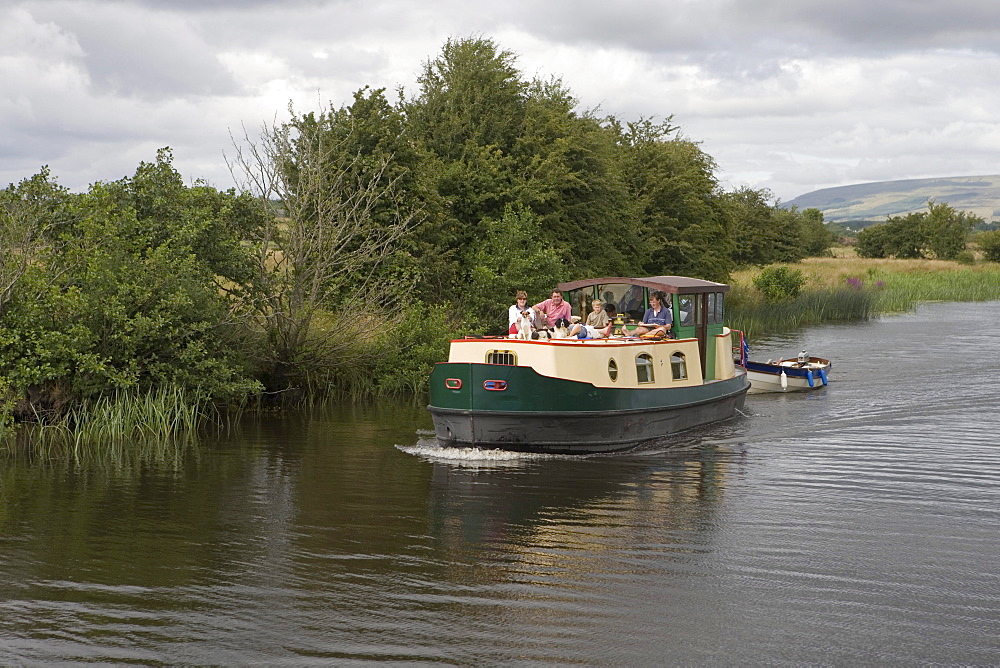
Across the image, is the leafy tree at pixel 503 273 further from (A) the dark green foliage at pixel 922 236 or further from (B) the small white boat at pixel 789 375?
(A) the dark green foliage at pixel 922 236

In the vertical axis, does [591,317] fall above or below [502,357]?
above

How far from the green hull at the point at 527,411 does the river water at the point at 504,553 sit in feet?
1.21

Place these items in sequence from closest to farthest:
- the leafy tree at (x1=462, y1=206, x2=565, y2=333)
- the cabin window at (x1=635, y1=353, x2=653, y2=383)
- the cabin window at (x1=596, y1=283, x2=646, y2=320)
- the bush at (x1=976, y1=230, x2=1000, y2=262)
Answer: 1. the cabin window at (x1=635, y1=353, x2=653, y2=383)
2. the cabin window at (x1=596, y1=283, x2=646, y2=320)
3. the leafy tree at (x1=462, y1=206, x2=565, y2=333)
4. the bush at (x1=976, y1=230, x2=1000, y2=262)

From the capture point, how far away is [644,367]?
1741 centimetres

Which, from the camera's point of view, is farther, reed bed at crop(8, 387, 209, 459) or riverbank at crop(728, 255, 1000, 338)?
riverbank at crop(728, 255, 1000, 338)

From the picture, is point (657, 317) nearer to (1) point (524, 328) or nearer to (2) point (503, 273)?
(1) point (524, 328)

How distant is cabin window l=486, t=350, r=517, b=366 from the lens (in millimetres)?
16531

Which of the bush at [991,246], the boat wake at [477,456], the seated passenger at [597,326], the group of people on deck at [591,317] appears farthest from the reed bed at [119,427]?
the bush at [991,246]

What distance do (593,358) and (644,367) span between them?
1408 mm

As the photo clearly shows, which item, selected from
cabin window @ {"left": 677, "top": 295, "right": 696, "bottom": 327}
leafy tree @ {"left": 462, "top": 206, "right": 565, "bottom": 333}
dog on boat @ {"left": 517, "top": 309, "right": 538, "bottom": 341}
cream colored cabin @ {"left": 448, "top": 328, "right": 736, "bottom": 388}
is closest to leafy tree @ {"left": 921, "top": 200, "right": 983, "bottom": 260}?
leafy tree @ {"left": 462, "top": 206, "right": 565, "bottom": 333}

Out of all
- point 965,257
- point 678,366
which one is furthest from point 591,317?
point 965,257

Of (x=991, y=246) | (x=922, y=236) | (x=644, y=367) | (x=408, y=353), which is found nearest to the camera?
(x=644, y=367)

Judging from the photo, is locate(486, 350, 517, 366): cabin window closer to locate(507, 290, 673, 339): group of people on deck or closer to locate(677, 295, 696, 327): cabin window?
locate(507, 290, 673, 339): group of people on deck

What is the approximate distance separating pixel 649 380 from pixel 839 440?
11.7 feet
